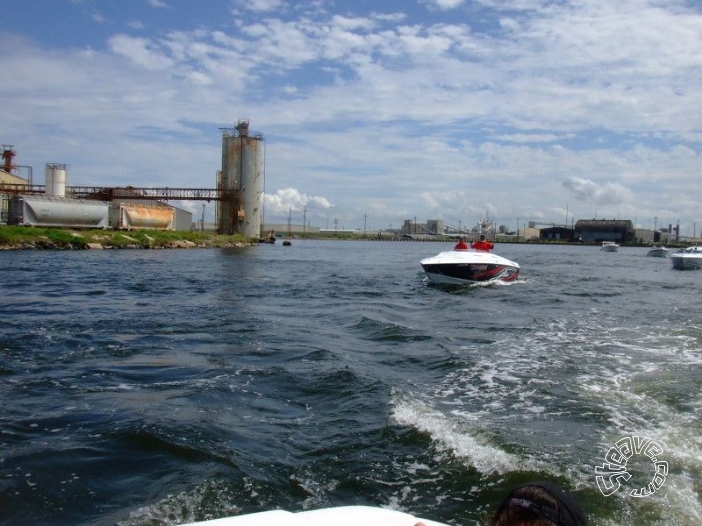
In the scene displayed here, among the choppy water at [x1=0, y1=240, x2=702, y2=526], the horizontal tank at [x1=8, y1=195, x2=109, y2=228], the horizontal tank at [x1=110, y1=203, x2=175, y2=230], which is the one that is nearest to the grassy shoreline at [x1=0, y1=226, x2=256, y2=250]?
the horizontal tank at [x1=8, y1=195, x2=109, y2=228]

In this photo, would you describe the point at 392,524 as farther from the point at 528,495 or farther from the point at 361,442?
the point at 361,442

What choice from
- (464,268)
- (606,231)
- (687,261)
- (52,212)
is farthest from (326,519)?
(606,231)

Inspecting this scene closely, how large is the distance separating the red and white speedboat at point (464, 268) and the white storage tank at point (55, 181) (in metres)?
62.1

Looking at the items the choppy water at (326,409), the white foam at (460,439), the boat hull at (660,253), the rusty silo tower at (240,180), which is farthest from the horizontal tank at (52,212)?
the boat hull at (660,253)

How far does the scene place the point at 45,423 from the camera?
7.68 meters

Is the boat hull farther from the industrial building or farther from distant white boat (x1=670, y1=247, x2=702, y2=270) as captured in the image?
the industrial building

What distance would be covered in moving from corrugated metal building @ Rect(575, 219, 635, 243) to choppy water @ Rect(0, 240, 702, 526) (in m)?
160

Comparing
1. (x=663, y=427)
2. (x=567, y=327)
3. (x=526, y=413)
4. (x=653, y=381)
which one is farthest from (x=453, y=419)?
(x=567, y=327)

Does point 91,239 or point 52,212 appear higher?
point 52,212

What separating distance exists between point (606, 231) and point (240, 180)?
392 feet

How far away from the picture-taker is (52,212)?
58062 mm

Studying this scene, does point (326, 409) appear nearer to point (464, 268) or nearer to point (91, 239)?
point (464, 268)

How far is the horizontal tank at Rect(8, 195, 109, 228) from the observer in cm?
5606

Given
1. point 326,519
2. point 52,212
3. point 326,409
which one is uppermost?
point 52,212
